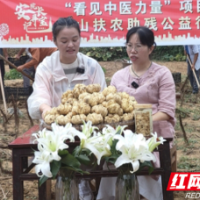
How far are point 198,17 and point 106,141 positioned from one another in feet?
12.0

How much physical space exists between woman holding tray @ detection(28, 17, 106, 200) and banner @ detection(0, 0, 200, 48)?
200 centimetres

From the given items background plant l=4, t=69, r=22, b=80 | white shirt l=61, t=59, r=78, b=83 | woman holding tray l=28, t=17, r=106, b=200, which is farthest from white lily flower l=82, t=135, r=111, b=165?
background plant l=4, t=69, r=22, b=80

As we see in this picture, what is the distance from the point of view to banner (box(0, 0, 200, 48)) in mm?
4855

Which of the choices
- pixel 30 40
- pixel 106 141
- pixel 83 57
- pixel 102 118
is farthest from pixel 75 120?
pixel 30 40

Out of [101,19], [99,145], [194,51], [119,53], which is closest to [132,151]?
[99,145]

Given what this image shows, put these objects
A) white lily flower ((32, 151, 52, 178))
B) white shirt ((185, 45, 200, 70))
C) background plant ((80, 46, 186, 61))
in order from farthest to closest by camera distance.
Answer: background plant ((80, 46, 186, 61))
white shirt ((185, 45, 200, 70))
white lily flower ((32, 151, 52, 178))

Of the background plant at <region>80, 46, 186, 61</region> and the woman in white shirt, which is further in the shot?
the background plant at <region>80, 46, 186, 61</region>

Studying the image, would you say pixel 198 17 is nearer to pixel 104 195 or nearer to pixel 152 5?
pixel 152 5

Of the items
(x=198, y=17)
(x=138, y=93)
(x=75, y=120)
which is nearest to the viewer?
(x=75, y=120)

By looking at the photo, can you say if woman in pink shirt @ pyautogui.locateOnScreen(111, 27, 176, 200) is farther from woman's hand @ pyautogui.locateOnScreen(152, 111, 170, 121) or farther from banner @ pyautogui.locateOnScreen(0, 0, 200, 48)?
banner @ pyautogui.locateOnScreen(0, 0, 200, 48)

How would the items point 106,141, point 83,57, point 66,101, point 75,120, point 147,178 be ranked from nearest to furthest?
point 106,141 < point 75,120 < point 66,101 < point 147,178 < point 83,57

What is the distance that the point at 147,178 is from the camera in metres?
2.56

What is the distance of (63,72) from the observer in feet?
9.55

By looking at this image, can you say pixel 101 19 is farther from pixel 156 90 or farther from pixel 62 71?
pixel 156 90
